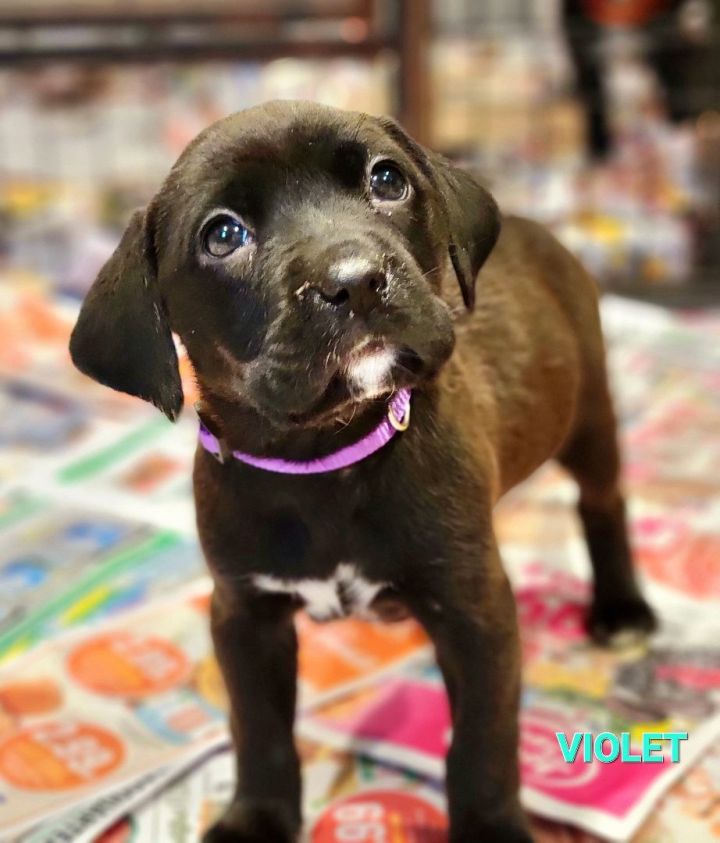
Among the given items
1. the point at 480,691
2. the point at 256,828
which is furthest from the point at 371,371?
the point at 256,828

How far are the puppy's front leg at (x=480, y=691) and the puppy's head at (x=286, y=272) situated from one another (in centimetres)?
25

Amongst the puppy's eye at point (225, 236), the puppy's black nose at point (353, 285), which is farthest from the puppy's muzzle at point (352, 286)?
the puppy's eye at point (225, 236)

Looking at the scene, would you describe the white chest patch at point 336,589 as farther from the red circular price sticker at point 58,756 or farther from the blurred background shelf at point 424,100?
the blurred background shelf at point 424,100

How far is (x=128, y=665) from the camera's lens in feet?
5.45

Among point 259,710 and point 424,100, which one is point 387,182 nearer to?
point 259,710

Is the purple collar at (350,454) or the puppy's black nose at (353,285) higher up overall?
the puppy's black nose at (353,285)

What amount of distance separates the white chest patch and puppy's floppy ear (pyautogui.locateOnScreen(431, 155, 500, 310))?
30 centimetres

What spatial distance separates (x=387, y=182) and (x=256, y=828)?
725 millimetres

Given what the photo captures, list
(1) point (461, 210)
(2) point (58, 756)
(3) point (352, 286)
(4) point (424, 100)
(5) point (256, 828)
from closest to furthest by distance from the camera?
(3) point (352, 286), (1) point (461, 210), (5) point (256, 828), (2) point (58, 756), (4) point (424, 100)

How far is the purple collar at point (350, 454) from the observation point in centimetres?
104

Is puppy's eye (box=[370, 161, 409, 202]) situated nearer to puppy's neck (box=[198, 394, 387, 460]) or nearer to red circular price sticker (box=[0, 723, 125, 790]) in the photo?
puppy's neck (box=[198, 394, 387, 460])

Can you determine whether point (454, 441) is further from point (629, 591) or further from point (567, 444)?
point (629, 591)

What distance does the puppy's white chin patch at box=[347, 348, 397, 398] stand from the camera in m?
0.91

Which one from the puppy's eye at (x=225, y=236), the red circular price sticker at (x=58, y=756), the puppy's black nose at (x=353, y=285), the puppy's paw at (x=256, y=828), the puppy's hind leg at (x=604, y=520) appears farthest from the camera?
the puppy's hind leg at (x=604, y=520)
